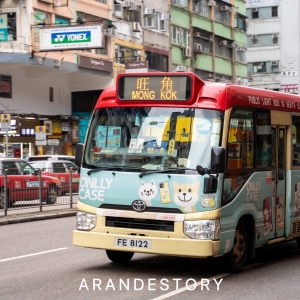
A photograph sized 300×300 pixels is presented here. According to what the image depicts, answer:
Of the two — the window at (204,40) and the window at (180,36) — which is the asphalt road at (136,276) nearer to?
the window at (180,36)

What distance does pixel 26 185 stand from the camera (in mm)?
20859

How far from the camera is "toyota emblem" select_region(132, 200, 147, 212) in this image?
32.0 ft

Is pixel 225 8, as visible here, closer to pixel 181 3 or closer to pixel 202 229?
pixel 181 3

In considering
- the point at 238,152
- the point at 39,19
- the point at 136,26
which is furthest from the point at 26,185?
the point at 136,26

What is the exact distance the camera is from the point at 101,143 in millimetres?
10359

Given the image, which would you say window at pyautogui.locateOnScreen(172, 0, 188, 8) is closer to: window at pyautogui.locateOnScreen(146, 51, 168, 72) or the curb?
window at pyautogui.locateOnScreen(146, 51, 168, 72)

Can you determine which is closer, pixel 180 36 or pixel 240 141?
pixel 240 141

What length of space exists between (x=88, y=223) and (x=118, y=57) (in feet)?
124

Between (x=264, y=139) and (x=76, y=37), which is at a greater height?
(x=76, y=37)

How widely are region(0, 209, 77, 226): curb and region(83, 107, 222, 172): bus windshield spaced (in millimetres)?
9299

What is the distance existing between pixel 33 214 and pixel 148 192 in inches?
458

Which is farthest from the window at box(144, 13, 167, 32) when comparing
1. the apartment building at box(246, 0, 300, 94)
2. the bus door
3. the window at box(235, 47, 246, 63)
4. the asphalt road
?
the bus door

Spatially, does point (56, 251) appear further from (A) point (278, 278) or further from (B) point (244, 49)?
(B) point (244, 49)

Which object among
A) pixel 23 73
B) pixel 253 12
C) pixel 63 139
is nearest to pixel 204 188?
pixel 23 73
